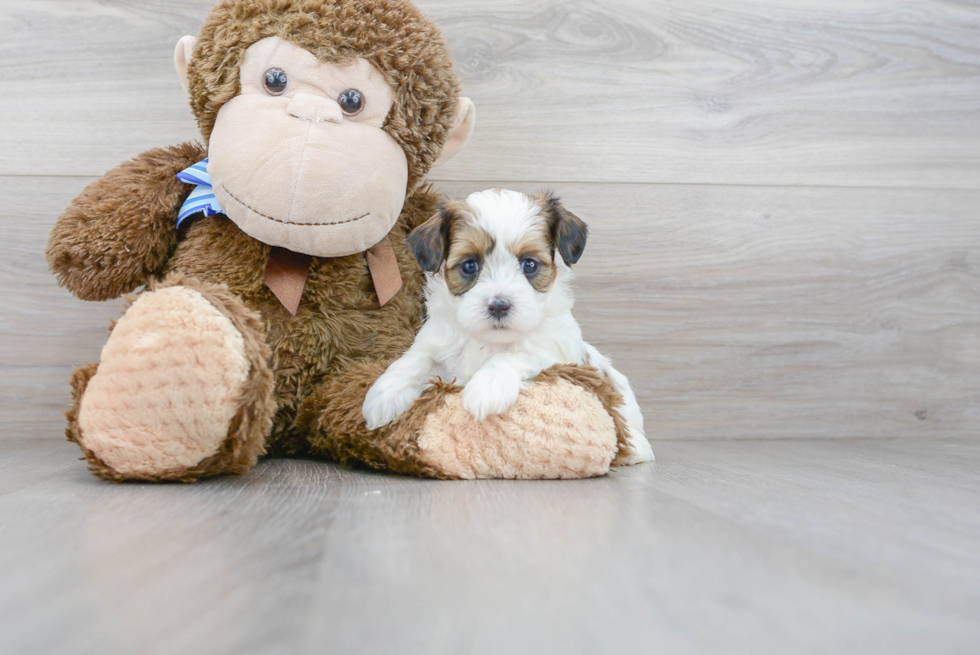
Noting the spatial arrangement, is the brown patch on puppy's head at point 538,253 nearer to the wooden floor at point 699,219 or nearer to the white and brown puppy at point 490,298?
the white and brown puppy at point 490,298

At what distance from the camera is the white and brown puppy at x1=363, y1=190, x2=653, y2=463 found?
1.23 meters

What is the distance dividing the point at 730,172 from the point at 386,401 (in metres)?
1.13

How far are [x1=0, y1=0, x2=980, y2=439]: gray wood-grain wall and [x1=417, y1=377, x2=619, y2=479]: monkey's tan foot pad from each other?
0.68 meters

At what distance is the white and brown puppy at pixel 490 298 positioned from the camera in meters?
1.23

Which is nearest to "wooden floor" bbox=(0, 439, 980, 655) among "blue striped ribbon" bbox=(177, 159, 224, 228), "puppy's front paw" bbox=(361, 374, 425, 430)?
"puppy's front paw" bbox=(361, 374, 425, 430)

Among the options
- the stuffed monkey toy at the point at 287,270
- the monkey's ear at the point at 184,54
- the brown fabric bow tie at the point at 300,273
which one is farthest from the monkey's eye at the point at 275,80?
the brown fabric bow tie at the point at 300,273

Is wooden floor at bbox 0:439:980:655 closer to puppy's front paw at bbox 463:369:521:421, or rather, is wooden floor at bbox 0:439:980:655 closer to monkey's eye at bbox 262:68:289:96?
puppy's front paw at bbox 463:369:521:421

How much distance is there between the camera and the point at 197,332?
1023mm

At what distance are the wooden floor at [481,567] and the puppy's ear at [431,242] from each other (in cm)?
40

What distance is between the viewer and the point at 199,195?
4.49 feet

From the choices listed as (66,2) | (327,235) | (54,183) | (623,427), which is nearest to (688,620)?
(623,427)

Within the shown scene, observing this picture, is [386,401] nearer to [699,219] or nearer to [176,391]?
[176,391]

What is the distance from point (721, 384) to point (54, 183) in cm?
168

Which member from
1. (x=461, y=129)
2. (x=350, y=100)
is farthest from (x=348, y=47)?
(x=461, y=129)
